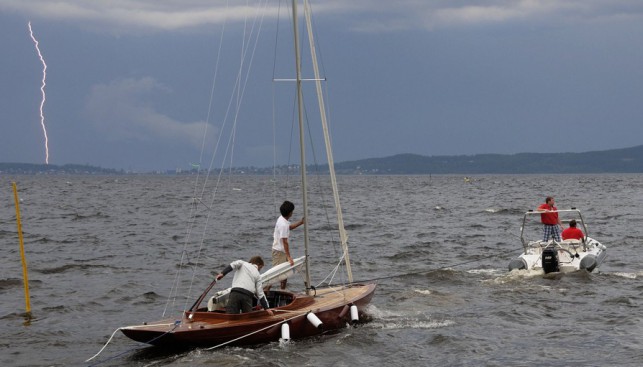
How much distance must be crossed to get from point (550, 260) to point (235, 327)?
1205cm

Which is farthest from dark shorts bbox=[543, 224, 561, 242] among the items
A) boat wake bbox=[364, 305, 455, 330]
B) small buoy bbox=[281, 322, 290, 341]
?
small buoy bbox=[281, 322, 290, 341]

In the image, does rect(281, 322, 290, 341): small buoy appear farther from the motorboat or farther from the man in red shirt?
the man in red shirt

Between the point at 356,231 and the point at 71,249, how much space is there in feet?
52.7

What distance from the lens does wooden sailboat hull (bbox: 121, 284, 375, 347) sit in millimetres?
15547

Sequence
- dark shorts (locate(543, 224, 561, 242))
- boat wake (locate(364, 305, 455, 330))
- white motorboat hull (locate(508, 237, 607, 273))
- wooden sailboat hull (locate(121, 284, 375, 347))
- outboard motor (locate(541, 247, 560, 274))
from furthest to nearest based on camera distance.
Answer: dark shorts (locate(543, 224, 561, 242)) → white motorboat hull (locate(508, 237, 607, 273)) → outboard motor (locate(541, 247, 560, 274)) → boat wake (locate(364, 305, 455, 330)) → wooden sailboat hull (locate(121, 284, 375, 347))

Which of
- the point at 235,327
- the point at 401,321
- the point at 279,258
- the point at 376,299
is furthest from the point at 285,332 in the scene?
the point at 376,299

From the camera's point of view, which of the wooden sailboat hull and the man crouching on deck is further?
the man crouching on deck

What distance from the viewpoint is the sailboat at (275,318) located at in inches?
614

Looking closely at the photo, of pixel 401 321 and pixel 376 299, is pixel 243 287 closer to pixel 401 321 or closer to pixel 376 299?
pixel 401 321

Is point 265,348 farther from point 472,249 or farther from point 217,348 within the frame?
point 472,249

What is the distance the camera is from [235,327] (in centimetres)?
1564

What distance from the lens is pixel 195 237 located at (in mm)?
44344

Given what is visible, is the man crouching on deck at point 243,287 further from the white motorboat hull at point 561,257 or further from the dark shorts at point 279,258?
the white motorboat hull at point 561,257

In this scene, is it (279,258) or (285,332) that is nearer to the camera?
(285,332)
